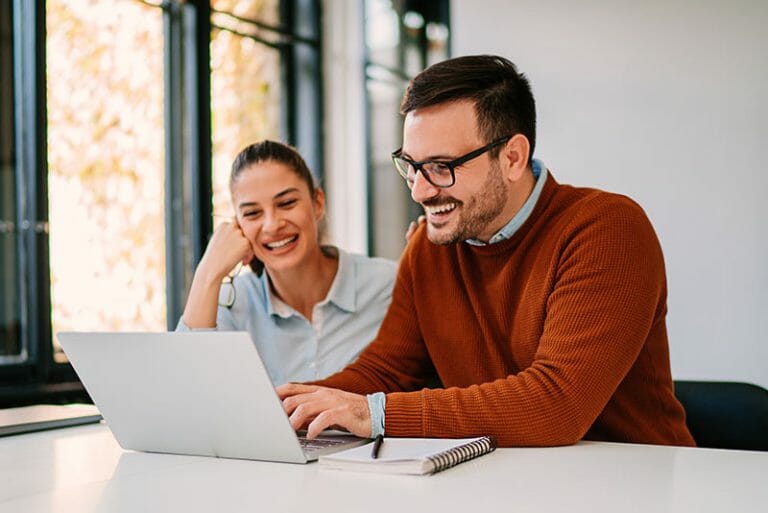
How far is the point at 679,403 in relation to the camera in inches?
65.0

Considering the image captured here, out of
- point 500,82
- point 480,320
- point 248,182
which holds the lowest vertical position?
point 480,320

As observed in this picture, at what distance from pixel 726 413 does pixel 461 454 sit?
0.69m

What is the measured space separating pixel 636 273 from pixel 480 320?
1.19 feet

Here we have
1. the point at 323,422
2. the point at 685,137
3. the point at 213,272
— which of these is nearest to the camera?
the point at 323,422

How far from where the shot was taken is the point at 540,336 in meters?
1.63

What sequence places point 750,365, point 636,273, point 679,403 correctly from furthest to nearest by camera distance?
point 750,365, point 679,403, point 636,273

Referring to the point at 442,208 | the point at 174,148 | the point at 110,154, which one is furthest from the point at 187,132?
the point at 442,208

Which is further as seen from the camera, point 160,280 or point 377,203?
Answer: point 377,203

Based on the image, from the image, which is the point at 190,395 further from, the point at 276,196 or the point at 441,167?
the point at 276,196

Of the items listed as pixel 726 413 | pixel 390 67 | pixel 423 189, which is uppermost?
pixel 390 67

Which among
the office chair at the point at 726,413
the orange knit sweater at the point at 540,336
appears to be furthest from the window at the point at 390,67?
the office chair at the point at 726,413

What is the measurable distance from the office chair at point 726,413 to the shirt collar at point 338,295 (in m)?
0.86

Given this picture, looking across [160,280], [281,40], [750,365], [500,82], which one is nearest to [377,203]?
[281,40]

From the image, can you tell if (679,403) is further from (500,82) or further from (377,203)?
(377,203)
